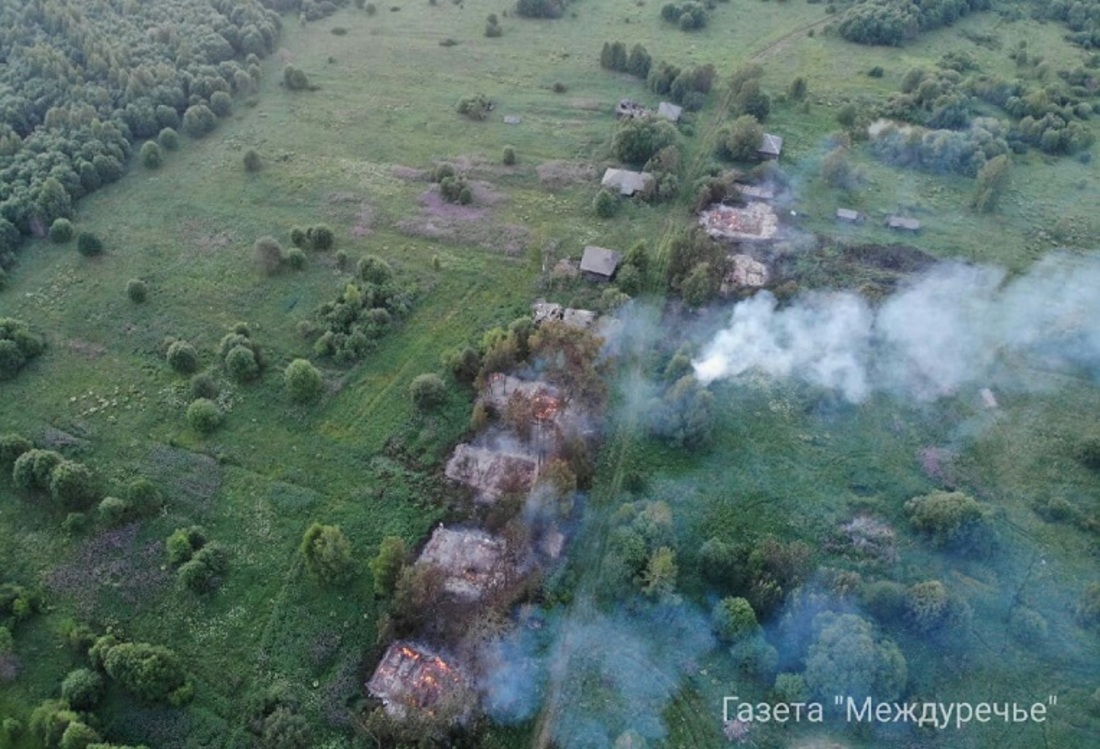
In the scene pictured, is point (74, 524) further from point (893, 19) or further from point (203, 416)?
point (893, 19)

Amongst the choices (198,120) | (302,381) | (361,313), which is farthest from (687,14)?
(302,381)

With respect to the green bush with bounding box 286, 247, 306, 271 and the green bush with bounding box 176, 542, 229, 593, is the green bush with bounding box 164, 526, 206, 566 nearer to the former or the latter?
the green bush with bounding box 176, 542, 229, 593

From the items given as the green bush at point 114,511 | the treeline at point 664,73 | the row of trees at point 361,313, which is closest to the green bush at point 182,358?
the row of trees at point 361,313

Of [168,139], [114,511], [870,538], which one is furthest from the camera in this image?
[168,139]

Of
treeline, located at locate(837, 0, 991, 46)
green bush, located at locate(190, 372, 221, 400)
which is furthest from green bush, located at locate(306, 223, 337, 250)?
treeline, located at locate(837, 0, 991, 46)

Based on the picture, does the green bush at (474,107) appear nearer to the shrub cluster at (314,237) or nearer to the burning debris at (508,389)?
the shrub cluster at (314,237)

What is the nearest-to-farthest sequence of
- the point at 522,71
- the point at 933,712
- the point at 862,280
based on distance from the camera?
the point at 933,712, the point at 862,280, the point at 522,71

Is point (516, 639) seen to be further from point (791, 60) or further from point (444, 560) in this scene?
point (791, 60)

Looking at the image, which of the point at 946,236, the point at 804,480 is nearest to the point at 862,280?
the point at 946,236
